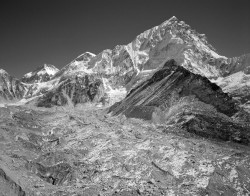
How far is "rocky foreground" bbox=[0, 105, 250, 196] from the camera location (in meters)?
50.3

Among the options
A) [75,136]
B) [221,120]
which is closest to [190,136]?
[221,120]

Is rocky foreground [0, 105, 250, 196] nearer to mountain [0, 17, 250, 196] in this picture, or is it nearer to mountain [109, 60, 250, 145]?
mountain [0, 17, 250, 196]

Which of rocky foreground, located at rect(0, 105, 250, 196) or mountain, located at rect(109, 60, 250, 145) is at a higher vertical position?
mountain, located at rect(109, 60, 250, 145)

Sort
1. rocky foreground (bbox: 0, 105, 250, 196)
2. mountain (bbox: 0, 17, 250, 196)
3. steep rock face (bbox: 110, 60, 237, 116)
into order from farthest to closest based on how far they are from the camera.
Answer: steep rock face (bbox: 110, 60, 237, 116) → mountain (bbox: 0, 17, 250, 196) → rocky foreground (bbox: 0, 105, 250, 196)

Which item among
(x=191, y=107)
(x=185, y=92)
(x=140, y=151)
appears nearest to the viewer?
(x=140, y=151)

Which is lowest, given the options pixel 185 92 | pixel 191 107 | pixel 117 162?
pixel 117 162

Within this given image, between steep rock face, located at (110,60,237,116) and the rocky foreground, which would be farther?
steep rock face, located at (110,60,237,116)

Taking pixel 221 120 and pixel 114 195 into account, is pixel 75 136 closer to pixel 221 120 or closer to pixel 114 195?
pixel 114 195

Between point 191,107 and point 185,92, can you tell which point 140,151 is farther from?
point 185,92

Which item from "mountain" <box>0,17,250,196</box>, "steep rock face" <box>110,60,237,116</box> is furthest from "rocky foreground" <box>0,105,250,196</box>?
"steep rock face" <box>110,60,237,116</box>

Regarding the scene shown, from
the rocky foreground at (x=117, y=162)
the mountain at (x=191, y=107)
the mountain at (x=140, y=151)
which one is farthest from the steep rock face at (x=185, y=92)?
the rocky foreground at (x=117, y=162)

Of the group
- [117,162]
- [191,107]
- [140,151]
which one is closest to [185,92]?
[191,107]

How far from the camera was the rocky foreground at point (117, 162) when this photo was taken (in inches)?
1981

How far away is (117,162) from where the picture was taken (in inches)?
2389
